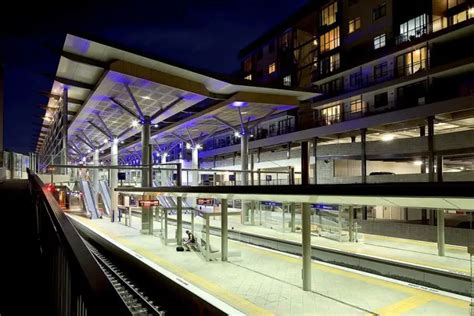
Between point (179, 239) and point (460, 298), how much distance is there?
11.4m

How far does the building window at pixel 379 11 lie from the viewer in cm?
3197

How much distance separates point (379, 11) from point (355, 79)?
232 inches

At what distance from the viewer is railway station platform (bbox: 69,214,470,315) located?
29.5 feet

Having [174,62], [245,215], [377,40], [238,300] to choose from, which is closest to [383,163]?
[377,40]

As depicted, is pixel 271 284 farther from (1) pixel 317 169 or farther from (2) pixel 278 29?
(2) pixel 278 29

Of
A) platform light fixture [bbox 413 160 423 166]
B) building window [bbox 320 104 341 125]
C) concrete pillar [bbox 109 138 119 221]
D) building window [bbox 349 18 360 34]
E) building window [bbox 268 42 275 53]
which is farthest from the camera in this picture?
building window [bbox 268 42 275 53]

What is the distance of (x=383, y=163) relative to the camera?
31703mm

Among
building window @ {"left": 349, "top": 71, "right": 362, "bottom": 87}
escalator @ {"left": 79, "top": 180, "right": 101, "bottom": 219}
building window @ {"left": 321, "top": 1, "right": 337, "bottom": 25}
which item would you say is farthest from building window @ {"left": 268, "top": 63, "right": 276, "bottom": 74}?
escalator @ {"left": 79, "top": 180, "right": 101, "bottom": 219}

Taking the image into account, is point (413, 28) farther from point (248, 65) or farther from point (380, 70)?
point (248, 65)

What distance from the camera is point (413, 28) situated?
97.7 feet

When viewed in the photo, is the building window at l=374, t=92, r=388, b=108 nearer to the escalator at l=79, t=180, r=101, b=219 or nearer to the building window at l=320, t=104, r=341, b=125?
the building window at l=320, t=104, r=341, b=125

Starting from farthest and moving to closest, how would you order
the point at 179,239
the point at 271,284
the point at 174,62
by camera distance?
the point at 174,62
the point at 179,239
the point at 271,284

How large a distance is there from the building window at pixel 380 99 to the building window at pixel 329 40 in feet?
32.9

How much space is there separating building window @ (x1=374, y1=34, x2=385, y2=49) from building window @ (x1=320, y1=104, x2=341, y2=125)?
597 centimetres
